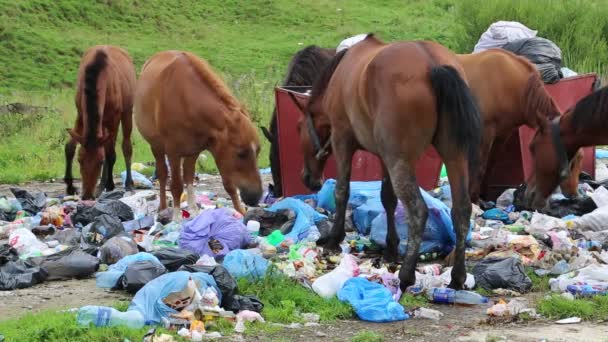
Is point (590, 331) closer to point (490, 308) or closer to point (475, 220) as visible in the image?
point (490, 308)

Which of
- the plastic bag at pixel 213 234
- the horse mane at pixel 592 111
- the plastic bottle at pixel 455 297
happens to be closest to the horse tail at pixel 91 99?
the plastic bag at pixel 213 234

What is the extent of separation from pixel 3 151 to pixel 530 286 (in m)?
11.1

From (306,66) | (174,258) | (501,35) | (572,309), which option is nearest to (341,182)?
(174,258)

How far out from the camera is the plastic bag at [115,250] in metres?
7.81

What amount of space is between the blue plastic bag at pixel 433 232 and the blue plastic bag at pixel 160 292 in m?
2.33

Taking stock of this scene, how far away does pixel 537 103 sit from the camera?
954 centimetres

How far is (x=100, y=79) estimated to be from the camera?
11461mm

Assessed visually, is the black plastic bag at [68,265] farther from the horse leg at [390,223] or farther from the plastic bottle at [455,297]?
the plastic bottle at [455,297]

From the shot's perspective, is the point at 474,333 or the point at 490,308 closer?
the point at 474,333

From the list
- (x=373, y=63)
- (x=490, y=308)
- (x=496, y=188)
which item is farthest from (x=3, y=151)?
(x=490, y=308)

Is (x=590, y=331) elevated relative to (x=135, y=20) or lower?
elevated

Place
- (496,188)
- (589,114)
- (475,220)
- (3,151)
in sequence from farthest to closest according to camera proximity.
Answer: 1. (3,151)
2. (496,188)
3. (475,220)
4. (589,114)

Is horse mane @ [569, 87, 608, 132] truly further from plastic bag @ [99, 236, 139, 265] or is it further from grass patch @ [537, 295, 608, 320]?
plastic bag @ [99, 236, 139, 265]

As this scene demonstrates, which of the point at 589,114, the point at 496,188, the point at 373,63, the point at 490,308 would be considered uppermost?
the point at 373,63
